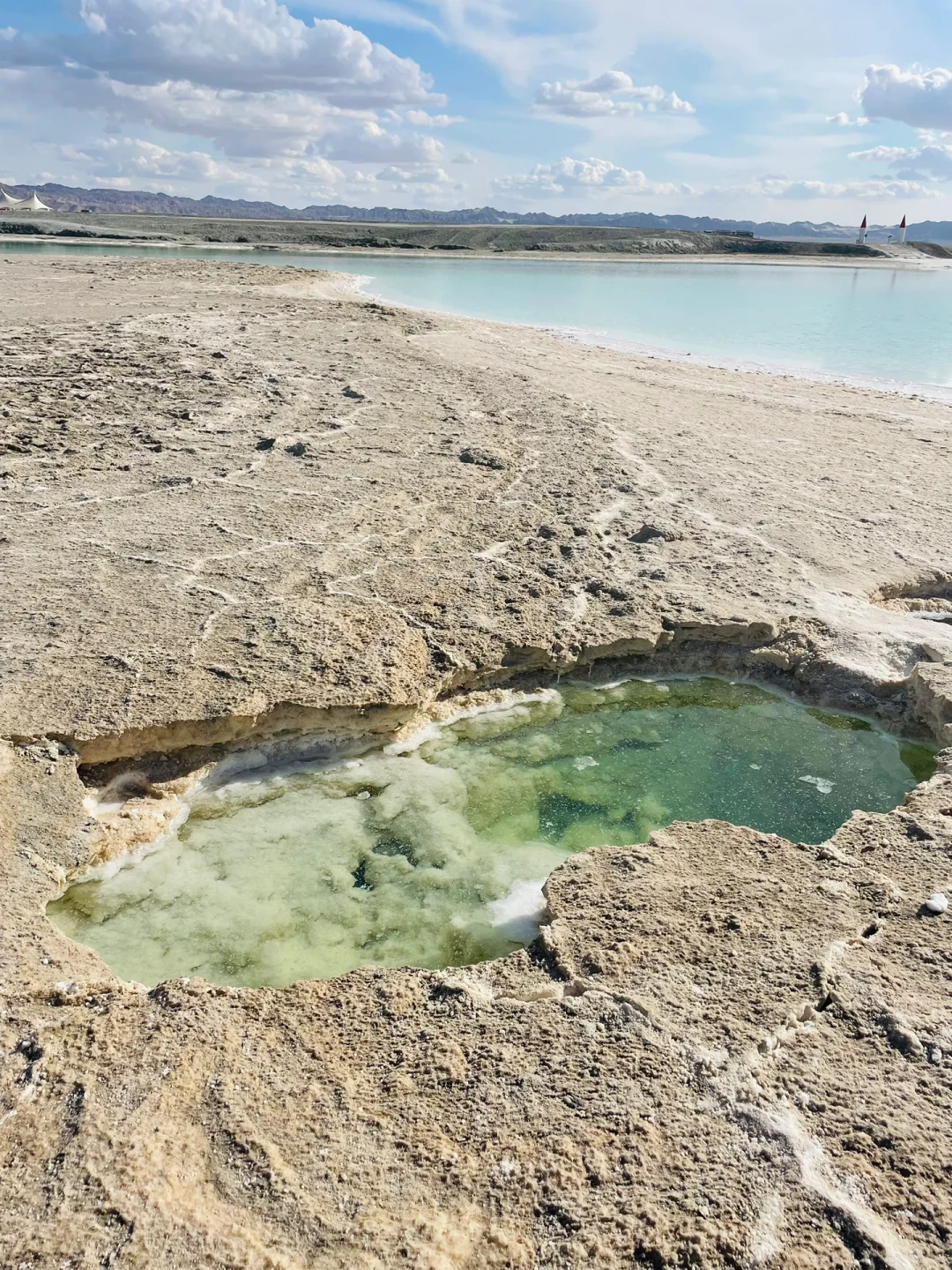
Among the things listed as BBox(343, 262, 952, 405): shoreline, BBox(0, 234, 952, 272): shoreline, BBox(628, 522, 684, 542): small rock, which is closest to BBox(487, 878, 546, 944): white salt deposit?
BBox(628, 522, 684, 542): small rock

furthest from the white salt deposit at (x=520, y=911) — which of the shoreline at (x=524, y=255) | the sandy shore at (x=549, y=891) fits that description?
the shoreline at (x=524, y=255)

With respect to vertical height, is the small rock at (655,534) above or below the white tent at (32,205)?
below

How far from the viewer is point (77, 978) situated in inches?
87.1

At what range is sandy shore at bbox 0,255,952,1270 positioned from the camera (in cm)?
169

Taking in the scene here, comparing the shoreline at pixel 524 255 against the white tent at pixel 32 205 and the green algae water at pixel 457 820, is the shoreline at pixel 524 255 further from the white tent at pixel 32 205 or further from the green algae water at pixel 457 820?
the green algae water at pixel 457 820

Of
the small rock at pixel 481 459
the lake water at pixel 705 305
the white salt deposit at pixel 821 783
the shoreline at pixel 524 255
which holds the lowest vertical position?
the white salt deposit at pixel 821 783

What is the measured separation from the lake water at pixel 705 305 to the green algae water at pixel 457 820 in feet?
26.3

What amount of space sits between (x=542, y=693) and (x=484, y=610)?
492mm

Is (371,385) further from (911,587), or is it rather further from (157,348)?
(911,587)

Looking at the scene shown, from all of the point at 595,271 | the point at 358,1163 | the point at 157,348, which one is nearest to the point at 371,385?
the point at 157,348

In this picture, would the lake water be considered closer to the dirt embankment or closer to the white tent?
the dirt embankment

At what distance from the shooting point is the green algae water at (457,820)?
2.59m

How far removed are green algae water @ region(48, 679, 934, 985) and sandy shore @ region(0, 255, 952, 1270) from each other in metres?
0.20

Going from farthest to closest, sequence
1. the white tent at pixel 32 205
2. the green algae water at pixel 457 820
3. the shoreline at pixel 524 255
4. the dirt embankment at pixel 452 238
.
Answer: the white tent at pixel 32 205, the dirt embankment at pixel 452 238, the shoreline at pixel 524 255, the green algae water at pixel 457 820
